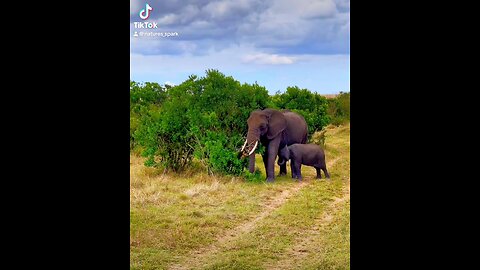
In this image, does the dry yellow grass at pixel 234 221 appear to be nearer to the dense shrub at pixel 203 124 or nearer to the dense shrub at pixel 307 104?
the dense shrub at pixel 203 124

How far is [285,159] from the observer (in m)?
8.60

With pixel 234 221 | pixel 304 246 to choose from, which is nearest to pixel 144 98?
pixel 234 221

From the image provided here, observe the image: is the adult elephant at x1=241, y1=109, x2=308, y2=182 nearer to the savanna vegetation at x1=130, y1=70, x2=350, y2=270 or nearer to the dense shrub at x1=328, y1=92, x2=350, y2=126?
the savanna vegetation at x1=130, y1=70, x2=350, y2=270

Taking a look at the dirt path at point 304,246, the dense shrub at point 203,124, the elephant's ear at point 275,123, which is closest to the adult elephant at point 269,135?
the elephant's ear at point 275,123

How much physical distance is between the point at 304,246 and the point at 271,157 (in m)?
2.68

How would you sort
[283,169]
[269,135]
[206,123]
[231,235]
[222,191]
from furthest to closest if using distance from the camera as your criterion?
[283,169]
[206,123]
[269,135]
[222,191]
[231,235]

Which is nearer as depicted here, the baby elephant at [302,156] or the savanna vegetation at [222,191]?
the savanna vegetation at [222,191]

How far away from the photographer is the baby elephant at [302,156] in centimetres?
850

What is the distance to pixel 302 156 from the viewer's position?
8.50 meters

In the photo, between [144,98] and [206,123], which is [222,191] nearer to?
[206,123]

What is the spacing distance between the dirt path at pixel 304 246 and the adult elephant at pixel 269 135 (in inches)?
54.7

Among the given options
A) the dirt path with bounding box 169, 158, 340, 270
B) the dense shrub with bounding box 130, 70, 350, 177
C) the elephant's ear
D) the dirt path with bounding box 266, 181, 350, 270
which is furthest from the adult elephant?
the dirt path with bounding box 266, 181, 350, 270

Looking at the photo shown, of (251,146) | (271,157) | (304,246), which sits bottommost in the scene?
(304,246)
